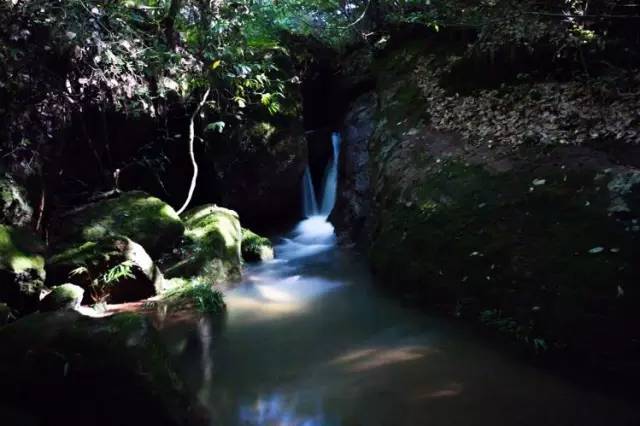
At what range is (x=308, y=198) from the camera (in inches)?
549

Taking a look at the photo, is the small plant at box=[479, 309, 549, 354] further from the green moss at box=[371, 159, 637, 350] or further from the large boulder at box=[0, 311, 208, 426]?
the large boulder at box=[0, 311, 208, 426]

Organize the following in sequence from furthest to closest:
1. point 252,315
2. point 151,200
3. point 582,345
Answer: point 151,200 < point 252,315 < point 582,345

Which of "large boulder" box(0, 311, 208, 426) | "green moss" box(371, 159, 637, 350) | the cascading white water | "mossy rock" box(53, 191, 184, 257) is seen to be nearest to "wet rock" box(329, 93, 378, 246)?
the cascading white water

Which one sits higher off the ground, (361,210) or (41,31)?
(41,31)

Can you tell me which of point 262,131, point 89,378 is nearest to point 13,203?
point 89,378

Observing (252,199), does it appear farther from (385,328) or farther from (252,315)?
(385,328)

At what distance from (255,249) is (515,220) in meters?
5.79

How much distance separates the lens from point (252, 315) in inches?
270

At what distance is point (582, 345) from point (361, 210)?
22.5ft

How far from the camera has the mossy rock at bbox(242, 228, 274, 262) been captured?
33.6ft

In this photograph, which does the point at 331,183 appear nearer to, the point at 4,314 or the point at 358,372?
the point at 358,372

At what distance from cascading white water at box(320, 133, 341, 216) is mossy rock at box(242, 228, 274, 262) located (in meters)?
3.43

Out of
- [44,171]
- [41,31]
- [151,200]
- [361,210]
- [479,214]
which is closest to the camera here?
[479,214]

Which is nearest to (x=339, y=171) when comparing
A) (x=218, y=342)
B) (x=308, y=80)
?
(x=308, y=80)
